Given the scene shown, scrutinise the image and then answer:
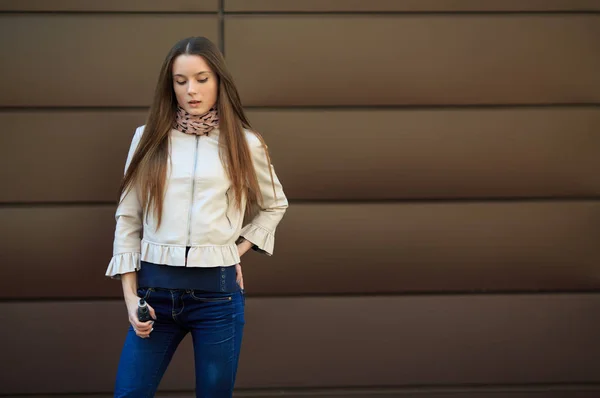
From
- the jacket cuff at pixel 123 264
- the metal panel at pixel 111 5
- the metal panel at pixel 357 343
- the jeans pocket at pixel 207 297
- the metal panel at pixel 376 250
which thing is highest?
the metal panel at pixel 111 5

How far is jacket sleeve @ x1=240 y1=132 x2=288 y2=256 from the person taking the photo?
231 centimetres

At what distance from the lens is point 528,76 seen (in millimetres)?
3389

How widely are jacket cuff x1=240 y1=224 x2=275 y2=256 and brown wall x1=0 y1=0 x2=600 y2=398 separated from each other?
1005 mm

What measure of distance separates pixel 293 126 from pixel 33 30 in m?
1.21

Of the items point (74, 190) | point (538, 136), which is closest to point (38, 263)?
point (74, 190)

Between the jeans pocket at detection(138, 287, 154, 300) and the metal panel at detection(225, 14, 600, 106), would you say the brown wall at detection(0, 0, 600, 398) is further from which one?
the jeans pocket at detection(138, 287, 154, 300)

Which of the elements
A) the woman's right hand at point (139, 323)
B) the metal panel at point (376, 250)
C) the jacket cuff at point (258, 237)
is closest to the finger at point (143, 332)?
the woman's right hand at point (139, 323)

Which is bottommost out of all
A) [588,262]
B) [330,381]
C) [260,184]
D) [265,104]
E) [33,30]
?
[330,381]

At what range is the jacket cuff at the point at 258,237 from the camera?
7.63ft

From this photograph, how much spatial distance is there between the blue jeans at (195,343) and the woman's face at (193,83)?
0.54 m

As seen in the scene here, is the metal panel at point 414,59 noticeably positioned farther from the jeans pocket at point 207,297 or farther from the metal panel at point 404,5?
the jeans pocket at point 207,297

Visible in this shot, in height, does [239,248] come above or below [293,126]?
below

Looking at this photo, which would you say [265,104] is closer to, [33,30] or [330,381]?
[33,30]

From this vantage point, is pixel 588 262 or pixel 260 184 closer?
pixel 260 184
